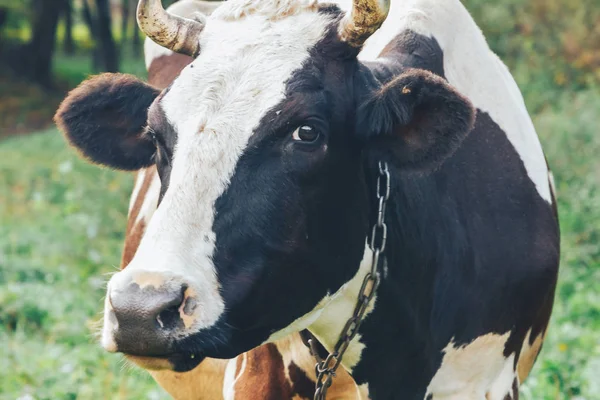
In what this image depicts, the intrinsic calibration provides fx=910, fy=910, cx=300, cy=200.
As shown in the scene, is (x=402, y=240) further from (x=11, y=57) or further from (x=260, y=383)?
(x=11, y=57)

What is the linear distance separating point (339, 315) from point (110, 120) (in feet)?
3.80

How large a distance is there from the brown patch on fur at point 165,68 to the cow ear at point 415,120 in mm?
2289

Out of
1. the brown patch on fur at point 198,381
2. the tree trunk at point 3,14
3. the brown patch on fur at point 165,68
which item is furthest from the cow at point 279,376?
the tree trunk at point 3,14

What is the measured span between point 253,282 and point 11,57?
2811cm

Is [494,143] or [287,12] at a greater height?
[287,12]

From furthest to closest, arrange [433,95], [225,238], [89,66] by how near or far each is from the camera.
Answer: [89,66], [433,95], [225,238]

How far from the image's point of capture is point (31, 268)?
9.23 meters

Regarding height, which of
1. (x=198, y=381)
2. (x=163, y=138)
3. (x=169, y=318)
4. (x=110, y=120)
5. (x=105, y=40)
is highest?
(x=163, y=138)

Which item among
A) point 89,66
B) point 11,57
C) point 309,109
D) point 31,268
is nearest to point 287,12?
point 309,109

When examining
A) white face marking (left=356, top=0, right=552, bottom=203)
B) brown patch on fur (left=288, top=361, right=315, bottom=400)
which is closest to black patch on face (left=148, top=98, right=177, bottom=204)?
brown patch on fur (left=288, top=361, right=315, bottom=400)

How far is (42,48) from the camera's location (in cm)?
2823

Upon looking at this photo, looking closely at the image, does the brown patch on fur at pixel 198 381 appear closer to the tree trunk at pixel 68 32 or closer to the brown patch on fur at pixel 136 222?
the brown patch on fur at pixel 136 222

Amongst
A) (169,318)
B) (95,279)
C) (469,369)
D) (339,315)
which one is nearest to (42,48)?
(95,279)

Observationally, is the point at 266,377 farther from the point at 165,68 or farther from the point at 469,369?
the point at 165,68
